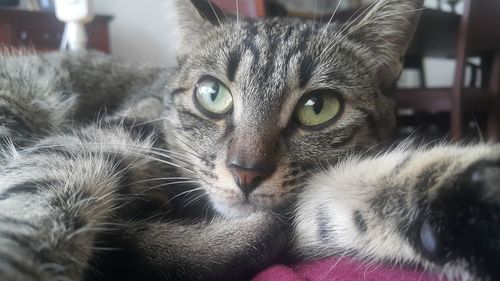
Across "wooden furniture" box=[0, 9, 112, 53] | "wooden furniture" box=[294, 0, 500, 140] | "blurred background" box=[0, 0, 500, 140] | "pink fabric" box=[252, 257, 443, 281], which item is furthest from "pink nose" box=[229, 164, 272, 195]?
"wooden furniture" box=[0, 9, 112, 53]

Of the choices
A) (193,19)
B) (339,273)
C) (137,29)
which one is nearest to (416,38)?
(137,29)

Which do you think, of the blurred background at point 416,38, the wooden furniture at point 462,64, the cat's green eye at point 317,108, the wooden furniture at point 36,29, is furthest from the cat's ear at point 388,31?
the wooden furniture at point 36,29

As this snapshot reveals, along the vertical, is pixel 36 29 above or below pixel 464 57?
above

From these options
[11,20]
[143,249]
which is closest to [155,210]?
[143,249]

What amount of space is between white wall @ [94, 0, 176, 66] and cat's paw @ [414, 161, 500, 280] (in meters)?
2.81

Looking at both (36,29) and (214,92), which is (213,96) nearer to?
(214,92)

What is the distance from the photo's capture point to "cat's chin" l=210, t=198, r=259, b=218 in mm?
846

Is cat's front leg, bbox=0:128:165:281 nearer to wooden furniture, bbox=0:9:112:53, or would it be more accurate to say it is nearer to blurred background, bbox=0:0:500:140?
blurred background, bbox=0:0:500:140

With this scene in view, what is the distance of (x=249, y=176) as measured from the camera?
2.68 ft

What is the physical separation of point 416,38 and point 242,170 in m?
2.25

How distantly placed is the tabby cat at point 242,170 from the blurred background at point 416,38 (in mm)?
847

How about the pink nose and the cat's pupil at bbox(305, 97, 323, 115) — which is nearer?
the pink nose

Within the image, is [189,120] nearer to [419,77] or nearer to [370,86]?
[370,86]

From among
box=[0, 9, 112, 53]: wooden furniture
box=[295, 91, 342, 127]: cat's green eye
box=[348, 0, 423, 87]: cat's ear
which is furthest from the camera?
box=[0, 9, 112, 53]: wooden furniture
